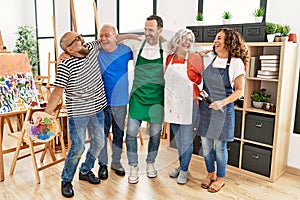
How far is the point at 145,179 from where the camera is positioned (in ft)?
9.29

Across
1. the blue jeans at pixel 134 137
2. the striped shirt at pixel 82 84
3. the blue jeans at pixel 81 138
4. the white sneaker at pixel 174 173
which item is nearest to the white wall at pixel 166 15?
→ the white sneaker at pixel 174 173

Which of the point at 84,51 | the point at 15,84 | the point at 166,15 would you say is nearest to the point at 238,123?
the point at 84,51

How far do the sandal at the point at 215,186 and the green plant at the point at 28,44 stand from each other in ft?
17.3

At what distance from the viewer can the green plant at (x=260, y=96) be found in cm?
285

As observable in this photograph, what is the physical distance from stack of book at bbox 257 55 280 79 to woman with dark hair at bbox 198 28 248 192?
39 centimetres

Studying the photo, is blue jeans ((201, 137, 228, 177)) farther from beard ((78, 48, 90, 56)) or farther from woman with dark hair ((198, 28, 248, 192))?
beard ((78, 48, 90, 56))

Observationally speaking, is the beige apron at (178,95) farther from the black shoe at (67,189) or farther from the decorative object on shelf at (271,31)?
the black shoe at (67,189)

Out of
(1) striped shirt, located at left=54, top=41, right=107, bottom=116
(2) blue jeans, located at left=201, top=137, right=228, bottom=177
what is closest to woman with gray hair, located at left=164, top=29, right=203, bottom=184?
(2) blue jeans, located at left=201, top=137, right=228, bottom=177

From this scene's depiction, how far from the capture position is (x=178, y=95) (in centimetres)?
246

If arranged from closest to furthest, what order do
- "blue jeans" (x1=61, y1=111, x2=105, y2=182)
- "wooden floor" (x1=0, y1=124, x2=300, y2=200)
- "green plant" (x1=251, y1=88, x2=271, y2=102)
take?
"blue jeans" (x1=61, y1=111, x2=105, y2=182) → "wooden floor" (x1=0, y1=124, x2=300, y2=200) → "green plant" (x1=251, y1=88, x2=271, y2=102)

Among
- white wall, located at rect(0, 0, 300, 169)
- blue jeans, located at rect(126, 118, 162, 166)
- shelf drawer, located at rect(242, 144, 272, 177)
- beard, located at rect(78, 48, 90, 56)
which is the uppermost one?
white wall, located at rect(0, 0, 300, 169)

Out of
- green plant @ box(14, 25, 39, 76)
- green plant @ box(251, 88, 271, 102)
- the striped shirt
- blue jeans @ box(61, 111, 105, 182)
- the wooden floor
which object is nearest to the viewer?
the striped shirt

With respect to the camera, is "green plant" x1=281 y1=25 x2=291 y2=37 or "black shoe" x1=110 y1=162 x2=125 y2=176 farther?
"black shoe" x1=110 y1=162 x2=125 y2=176

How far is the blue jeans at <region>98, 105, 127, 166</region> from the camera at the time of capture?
2.67 meters
